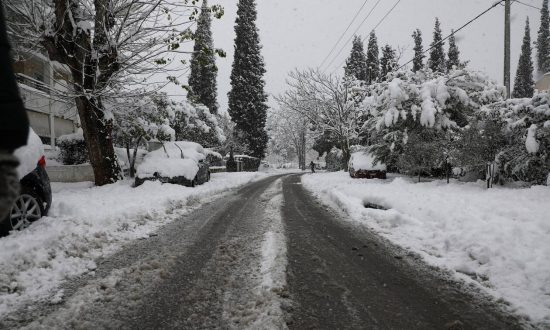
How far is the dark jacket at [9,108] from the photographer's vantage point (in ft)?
3.71

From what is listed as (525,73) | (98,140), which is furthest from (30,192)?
(525,73)

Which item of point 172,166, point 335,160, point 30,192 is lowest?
point 30,192

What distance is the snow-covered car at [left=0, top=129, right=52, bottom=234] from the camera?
4.99 metres

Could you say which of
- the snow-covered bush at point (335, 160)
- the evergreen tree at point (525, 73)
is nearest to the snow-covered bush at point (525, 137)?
the snow-covered bush at point (335, 160)

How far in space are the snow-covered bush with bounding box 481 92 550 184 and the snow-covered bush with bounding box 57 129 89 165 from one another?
55.1ft

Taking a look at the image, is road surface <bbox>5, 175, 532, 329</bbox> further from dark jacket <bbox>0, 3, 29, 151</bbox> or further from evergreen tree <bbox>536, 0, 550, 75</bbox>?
evergreen tree <bbox>536, 0, 550, 75</bbox>

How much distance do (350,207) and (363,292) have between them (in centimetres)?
514

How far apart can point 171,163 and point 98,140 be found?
2.94m

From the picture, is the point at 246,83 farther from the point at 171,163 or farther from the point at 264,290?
the point at 264,290

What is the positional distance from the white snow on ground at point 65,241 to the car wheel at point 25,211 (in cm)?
16

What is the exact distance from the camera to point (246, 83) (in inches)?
1416

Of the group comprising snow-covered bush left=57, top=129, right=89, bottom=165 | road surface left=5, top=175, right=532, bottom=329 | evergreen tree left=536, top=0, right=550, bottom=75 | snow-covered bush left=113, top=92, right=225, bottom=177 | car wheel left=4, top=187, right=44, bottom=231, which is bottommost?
road surface left=5, top=175, right=532, bottom=329

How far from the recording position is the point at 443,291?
3525mm

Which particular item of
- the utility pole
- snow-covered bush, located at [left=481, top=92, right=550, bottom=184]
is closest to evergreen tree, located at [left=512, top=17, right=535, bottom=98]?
the utility pole
